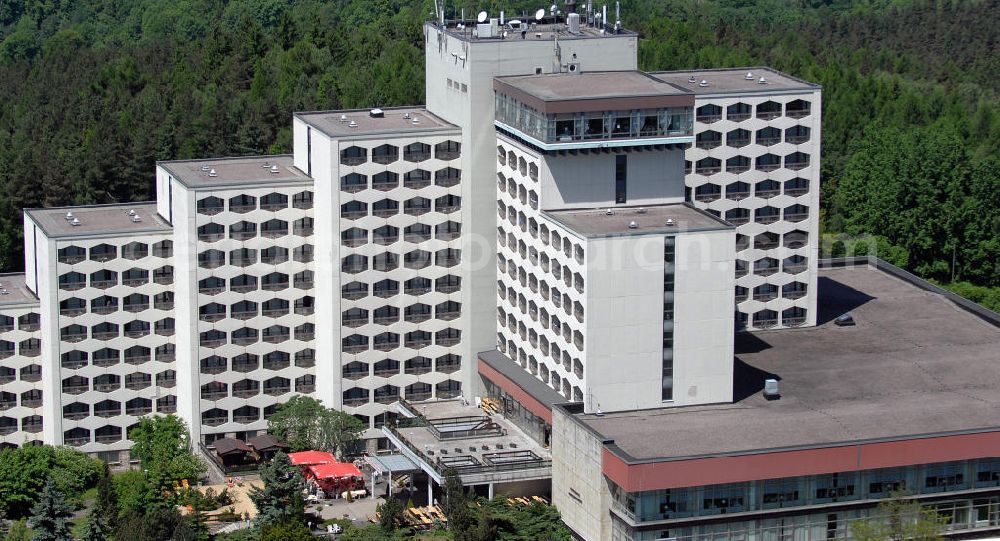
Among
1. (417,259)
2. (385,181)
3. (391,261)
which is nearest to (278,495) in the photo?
(391,261)

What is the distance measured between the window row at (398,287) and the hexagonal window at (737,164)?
816 inches

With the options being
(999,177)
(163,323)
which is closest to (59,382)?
(163,323)

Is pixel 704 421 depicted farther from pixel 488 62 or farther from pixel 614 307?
pixel 488 62

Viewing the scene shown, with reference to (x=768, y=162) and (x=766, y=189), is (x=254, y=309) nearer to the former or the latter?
(x=766, y=189)

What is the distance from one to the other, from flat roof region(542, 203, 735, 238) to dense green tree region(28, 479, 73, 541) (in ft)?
115

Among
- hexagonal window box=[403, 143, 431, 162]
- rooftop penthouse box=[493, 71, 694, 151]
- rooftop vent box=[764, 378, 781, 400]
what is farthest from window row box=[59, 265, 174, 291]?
rooftop vent box=[764, 378, 781, 400]

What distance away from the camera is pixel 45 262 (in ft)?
397

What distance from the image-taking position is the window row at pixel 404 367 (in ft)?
409

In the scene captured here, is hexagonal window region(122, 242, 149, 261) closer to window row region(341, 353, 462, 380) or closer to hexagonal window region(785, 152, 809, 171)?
window row region(341, 353, 462, 380)

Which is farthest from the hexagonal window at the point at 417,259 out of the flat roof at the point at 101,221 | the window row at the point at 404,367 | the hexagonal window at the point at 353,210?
the flat roof at the point at 101,221

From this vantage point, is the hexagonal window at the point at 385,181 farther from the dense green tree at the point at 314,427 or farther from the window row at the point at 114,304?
the window row at the point at 114,304

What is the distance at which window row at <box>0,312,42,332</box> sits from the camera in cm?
12131

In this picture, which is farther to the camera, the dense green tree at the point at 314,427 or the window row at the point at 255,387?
the window row at the point at 255,387

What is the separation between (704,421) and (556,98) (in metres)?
22.6
